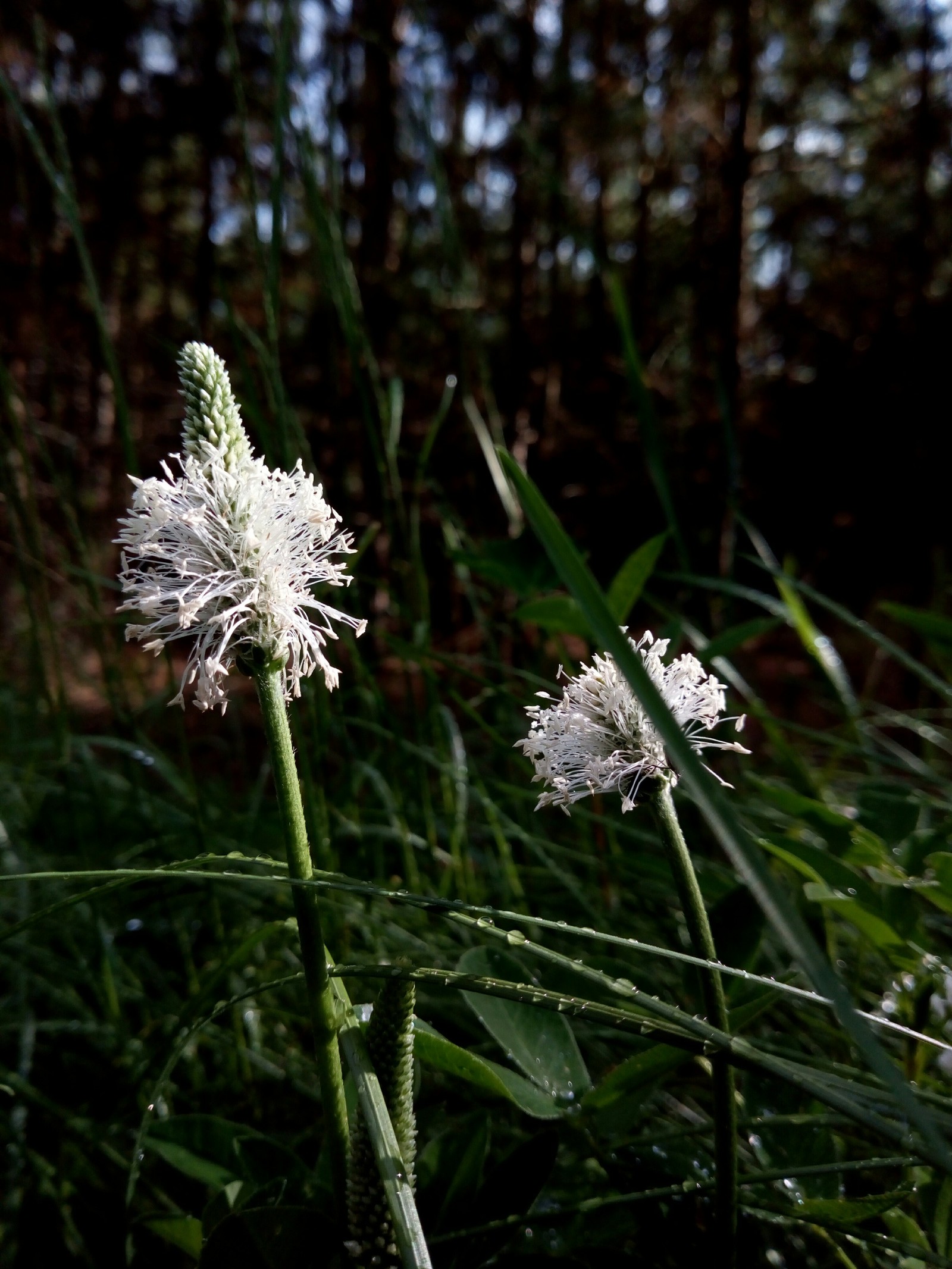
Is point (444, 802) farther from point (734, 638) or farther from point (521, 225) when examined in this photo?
point (521, 225)

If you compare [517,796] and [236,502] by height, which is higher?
[236,502]

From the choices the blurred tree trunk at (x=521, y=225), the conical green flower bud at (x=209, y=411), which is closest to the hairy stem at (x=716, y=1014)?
the conical green flower bud at (x=209, y=411)

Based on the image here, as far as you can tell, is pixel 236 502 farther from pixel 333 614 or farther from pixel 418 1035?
pixel 418 1035

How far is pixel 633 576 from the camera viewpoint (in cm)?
78

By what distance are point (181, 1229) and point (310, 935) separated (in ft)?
0.84

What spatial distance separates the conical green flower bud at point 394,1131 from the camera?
1.26 feet

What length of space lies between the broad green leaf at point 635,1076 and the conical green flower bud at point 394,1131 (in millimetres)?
112

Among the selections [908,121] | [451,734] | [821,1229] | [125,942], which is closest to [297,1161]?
[821,1229]

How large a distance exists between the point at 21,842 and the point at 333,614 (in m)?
0.81

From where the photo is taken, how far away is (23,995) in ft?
2.89

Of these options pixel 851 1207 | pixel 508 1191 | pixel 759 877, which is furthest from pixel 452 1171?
pixel 759 877

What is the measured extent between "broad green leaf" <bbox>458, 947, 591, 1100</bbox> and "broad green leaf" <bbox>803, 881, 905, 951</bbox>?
161mm

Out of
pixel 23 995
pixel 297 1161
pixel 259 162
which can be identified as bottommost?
pixel 297 1161

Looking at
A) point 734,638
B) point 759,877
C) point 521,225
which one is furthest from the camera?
point 521,225
